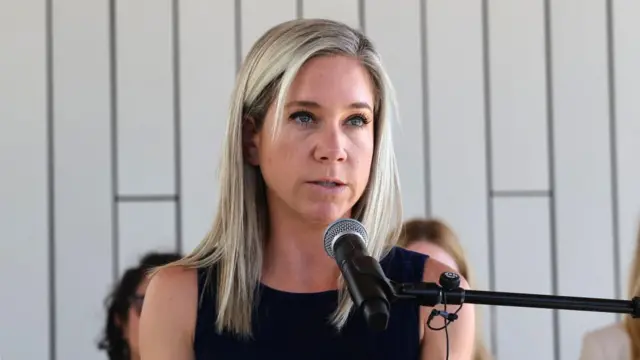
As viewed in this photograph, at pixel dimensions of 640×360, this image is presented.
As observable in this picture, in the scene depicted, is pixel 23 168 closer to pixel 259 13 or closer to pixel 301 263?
pixel 259 13

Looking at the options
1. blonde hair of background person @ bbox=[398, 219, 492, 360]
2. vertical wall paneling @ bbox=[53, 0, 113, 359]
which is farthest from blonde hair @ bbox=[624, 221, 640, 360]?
vertical wall paneling @ bbox=[53, 0, 113, 359]

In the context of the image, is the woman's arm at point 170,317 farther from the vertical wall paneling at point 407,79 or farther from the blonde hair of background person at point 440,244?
the vertical wall paneling at point 407,79

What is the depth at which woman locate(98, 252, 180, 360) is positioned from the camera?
2367mm

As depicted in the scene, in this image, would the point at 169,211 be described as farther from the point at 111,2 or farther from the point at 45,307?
the point at 111,2

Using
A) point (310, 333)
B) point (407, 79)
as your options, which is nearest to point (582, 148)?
point (407, 79)

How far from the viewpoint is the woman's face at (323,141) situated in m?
1.11

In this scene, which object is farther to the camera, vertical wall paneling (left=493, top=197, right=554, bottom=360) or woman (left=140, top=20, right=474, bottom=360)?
vertical wall paneling (left=493, top=197, right=554, bottom=360)

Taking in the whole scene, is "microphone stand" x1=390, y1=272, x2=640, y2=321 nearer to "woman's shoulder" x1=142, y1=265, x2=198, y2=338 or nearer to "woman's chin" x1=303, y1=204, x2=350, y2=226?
"woman's chin" x1=303, y1=204, x2=350, y2=226

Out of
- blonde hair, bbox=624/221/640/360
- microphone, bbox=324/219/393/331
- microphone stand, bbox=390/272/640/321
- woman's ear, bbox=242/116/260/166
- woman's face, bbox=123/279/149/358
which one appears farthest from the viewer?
woman's face, bbox=123/279/149/358

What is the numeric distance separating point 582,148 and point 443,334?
1.77 meters

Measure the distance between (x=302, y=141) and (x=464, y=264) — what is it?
1299 mm

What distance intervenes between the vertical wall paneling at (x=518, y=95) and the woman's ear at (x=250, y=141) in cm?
162

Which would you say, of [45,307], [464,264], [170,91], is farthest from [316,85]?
[45,307]

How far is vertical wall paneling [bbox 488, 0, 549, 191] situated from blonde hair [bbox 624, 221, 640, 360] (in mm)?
766
